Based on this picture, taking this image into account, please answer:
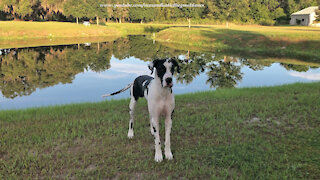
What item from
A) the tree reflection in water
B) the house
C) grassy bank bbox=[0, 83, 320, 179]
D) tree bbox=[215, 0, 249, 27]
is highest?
tree bbox=[215, 0, 249, 27]

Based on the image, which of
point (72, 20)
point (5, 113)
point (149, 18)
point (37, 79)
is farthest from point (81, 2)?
point (5, 113)

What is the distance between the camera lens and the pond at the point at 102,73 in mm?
18609

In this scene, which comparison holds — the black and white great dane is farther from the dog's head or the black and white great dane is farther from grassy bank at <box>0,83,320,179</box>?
grassy bank at <box>0,83,320,179</box>

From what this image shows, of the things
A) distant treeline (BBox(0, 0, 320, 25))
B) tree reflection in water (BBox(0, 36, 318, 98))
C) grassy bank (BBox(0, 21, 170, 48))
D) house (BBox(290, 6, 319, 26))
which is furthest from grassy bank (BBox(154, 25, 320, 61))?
house (BBox(290, 6, 319, 26))

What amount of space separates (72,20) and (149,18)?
3232 centimetres

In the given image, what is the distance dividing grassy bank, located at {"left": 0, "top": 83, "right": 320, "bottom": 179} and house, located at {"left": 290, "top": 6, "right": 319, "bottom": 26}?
3067 inches

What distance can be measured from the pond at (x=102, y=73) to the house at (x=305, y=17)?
5470 cm

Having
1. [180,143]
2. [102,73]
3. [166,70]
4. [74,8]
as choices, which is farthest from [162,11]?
[166,70]

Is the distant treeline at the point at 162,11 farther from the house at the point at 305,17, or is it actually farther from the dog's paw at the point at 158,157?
the dog's paw at the point at 158,157

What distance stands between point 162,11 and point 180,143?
354 feet

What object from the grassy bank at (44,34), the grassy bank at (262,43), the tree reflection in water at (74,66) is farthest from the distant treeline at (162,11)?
the tree reflection in water at (74,66)

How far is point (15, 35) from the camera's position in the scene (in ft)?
163

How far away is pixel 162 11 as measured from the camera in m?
109

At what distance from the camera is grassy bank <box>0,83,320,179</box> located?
548 centimetres
